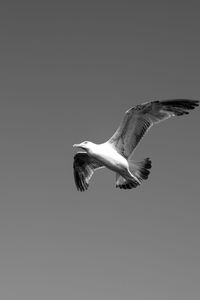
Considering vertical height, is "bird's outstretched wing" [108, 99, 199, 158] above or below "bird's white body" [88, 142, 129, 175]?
above

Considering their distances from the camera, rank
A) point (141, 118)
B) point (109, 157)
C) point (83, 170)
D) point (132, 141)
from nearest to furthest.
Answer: point (141, 118)
point (109, 157)
point (132, 141)
point (83, 170)

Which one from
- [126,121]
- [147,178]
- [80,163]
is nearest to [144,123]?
[126,121]

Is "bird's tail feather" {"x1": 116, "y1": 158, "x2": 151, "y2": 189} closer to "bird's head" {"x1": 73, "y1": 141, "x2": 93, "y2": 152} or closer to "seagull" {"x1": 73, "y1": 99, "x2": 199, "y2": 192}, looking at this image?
"seagull" {"x1": 73, "y1": 99, "x2": 199, "y2": 192}

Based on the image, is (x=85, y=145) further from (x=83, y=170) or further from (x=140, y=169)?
(x=83, y=170)

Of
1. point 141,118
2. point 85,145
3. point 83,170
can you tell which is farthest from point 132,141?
point 83,170

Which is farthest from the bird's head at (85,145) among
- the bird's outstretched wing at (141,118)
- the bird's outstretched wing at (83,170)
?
the bird's outstretched wing at (83,170)

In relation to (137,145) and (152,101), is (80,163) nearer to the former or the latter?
(137,145)

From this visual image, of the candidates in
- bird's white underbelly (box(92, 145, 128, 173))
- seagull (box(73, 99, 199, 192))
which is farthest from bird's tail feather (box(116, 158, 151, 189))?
bird's white underbelly (box(92, 145, 128, 173))

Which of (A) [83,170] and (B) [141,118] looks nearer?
(B) [141,118]

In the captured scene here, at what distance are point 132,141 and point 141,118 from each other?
0.81 meters

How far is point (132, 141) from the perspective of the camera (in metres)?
17.9

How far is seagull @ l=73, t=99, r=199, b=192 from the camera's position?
1716cm

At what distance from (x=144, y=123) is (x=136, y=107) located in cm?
58

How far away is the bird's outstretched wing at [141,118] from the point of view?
55.9 feet
